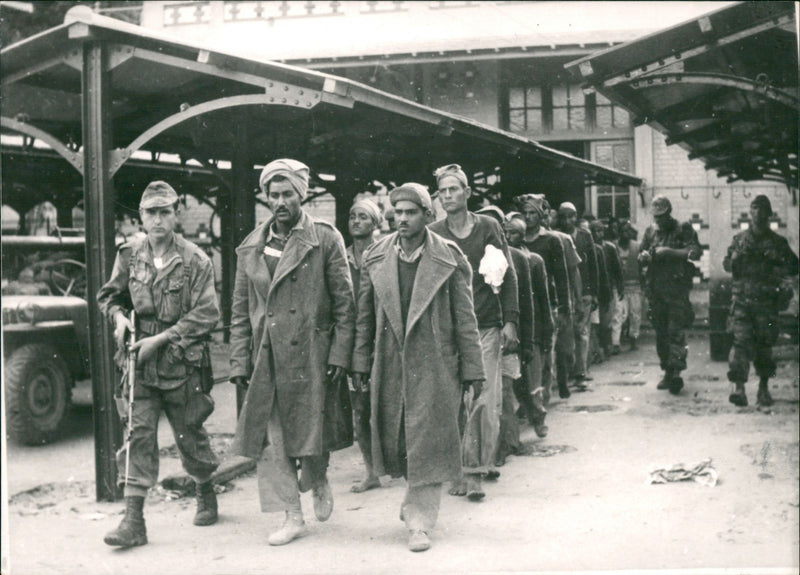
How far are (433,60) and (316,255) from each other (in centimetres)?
1062

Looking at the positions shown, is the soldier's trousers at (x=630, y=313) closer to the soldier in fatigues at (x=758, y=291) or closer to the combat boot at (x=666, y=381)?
the combat boot at (x=666, y=381)

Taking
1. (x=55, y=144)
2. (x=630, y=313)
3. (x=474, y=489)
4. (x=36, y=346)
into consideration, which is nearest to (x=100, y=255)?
(x=55, y=144)

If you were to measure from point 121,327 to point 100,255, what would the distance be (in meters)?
1.26

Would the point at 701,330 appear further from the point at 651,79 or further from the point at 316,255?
the point at 316,255

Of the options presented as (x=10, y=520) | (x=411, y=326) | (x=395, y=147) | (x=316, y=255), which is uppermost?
(x=395, y=147)

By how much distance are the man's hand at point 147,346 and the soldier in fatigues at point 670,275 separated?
20.5 ft

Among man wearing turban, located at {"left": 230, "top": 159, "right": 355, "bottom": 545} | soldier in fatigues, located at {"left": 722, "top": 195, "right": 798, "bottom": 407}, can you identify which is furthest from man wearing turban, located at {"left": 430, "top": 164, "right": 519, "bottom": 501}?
soldier in fatigues, located at {"left": 722, "top": 195, "right": 798, "bottom": 407}

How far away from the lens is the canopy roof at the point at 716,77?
20.3 ft

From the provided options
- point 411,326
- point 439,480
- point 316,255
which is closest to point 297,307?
point 316,255

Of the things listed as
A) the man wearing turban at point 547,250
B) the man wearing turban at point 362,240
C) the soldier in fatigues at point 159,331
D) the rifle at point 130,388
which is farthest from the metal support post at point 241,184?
the rifle at point 130,388

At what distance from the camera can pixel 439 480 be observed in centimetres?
535

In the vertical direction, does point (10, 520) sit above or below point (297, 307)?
below

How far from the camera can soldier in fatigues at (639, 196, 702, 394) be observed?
1008 cm

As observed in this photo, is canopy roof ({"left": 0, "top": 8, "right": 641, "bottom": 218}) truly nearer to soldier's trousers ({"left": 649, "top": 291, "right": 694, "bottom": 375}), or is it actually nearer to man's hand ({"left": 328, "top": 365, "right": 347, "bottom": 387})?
man's hand ({"left": 328, "top": 365, "right": 347, "bottom": 387})
